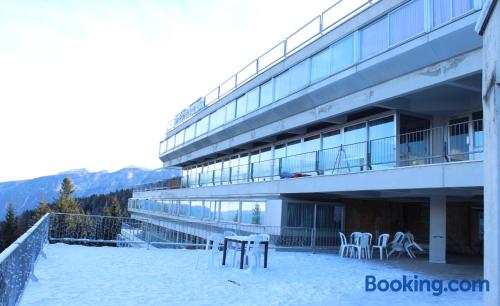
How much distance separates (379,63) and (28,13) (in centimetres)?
1017

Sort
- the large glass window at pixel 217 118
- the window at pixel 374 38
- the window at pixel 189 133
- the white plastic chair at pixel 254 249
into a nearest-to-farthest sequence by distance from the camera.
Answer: the white plastic chair at pixel 254 249 < the window at pixel 374 38 < the large glass window at pixel 217 118 < the window at pixel 189 133

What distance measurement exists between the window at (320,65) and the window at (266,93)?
12.5ft

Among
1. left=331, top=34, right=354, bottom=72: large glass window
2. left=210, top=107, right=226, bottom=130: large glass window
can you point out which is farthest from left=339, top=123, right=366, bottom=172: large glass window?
left=210, top=107, right=226, bottom=130: large glass window

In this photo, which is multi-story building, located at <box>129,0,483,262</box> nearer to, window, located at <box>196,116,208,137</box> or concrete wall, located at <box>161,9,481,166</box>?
concrete wall, located at <box>161,9,481,166</box>

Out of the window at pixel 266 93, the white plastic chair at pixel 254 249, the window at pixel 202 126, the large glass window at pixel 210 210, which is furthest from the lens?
the window at pixel 202 126

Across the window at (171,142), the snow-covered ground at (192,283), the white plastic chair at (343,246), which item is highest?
the window at (171,142)

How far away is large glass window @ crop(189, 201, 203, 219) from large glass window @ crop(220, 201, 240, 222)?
3553 mm

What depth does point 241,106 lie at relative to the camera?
25125 millimetres

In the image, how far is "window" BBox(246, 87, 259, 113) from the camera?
23.2 metres

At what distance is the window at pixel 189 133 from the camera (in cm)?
3422

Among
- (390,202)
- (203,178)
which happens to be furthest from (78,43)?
(203,178)

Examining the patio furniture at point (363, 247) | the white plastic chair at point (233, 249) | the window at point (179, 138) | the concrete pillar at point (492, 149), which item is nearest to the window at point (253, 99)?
the patio furniture at point (363, 247)

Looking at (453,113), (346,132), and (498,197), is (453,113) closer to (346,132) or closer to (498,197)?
(346,132)

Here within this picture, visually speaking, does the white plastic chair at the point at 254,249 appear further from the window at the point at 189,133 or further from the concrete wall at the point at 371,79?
the window at the point at 189,133
